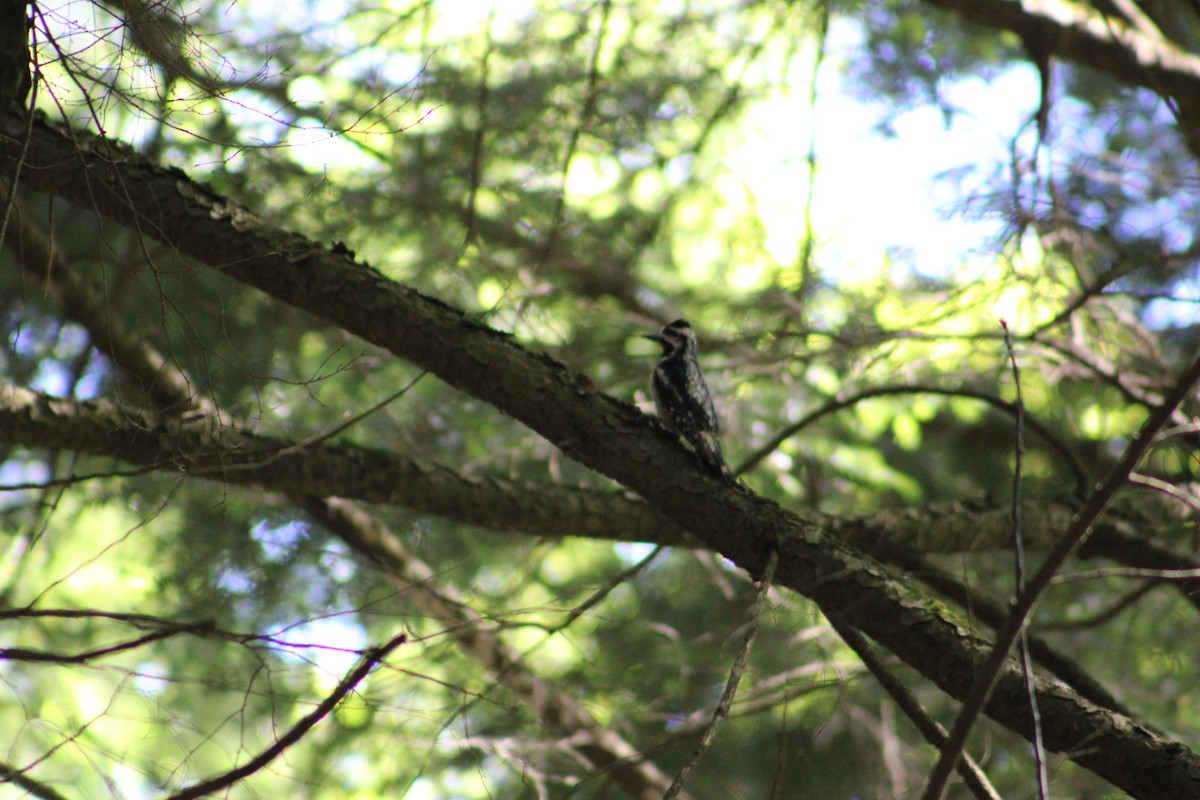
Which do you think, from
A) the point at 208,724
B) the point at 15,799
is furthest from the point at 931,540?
the point at 208,724

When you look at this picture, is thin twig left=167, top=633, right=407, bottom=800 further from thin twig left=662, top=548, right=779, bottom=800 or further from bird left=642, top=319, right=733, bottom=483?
bird left=642, top=319, right=733, bottom=483

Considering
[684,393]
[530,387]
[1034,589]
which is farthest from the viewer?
[684,393]

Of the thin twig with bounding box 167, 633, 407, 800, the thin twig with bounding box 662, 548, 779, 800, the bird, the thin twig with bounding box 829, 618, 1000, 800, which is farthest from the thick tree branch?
the thin twig with bounding box 167, 633, 407, 800

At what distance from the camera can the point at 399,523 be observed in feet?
16.1

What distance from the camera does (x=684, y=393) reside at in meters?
4.58

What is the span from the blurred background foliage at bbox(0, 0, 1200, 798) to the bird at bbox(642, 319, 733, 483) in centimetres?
16

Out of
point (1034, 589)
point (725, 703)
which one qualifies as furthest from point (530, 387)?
point (1034, 589)

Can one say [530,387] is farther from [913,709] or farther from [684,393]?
[684,393]

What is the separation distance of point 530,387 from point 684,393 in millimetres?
1827

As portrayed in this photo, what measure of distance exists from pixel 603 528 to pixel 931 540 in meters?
1.32

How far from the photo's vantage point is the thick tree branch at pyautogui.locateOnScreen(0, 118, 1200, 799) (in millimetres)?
2734

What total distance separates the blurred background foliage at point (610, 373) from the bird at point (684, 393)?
16 centimetres

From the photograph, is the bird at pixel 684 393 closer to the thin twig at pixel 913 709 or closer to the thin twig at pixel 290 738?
the thin twig at pixel 913 709

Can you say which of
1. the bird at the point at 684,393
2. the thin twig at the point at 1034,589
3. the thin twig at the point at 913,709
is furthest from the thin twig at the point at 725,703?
the bird at the point at 684,393
